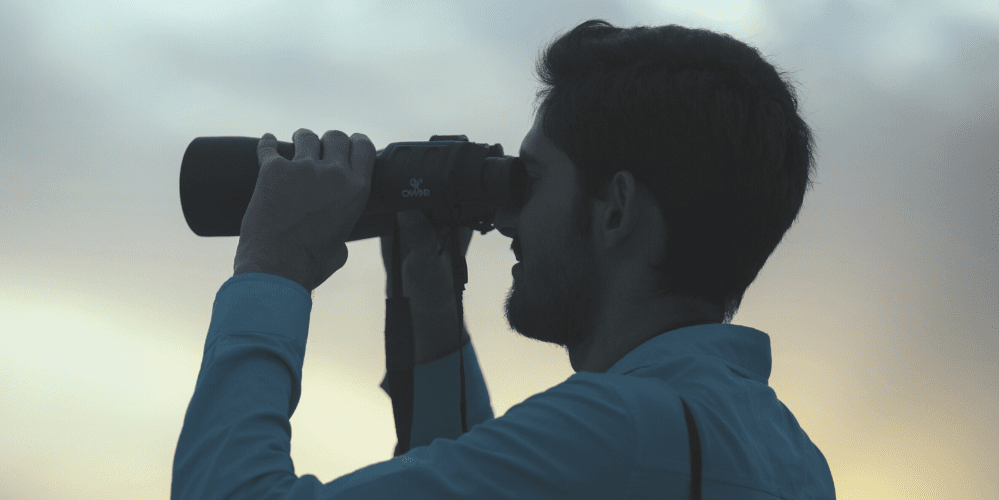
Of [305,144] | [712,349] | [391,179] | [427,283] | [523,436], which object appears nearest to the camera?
[523,436]

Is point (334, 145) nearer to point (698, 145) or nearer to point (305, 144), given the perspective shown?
point (305, 144)

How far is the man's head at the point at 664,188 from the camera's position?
49.1 inches

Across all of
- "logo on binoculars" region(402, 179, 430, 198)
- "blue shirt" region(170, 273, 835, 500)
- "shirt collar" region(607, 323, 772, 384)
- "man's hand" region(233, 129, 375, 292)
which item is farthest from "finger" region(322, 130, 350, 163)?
"shirt collar" region(607, 323, 772, 384)

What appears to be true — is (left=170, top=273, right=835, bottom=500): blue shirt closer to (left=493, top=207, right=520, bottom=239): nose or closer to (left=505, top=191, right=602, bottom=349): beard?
(left=505, top=191, right=602, bottom=349): beard

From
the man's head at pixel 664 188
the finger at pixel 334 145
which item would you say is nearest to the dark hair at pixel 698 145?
the man's head at pixel 664 188

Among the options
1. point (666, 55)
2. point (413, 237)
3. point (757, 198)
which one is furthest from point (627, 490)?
point (413, 237)

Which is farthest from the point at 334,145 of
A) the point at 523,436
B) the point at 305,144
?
the point at 523,436

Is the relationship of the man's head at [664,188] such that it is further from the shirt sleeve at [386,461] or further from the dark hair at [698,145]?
the shirt sleeve at [386,461]

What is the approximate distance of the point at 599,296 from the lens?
4.08 feet

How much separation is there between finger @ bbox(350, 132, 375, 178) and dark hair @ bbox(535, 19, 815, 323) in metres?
0.29

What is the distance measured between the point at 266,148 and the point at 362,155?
5.7 inches

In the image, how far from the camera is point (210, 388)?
941 millimetres

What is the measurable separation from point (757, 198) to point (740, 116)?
13cm

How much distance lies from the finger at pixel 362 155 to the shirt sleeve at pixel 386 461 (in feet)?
1.08
